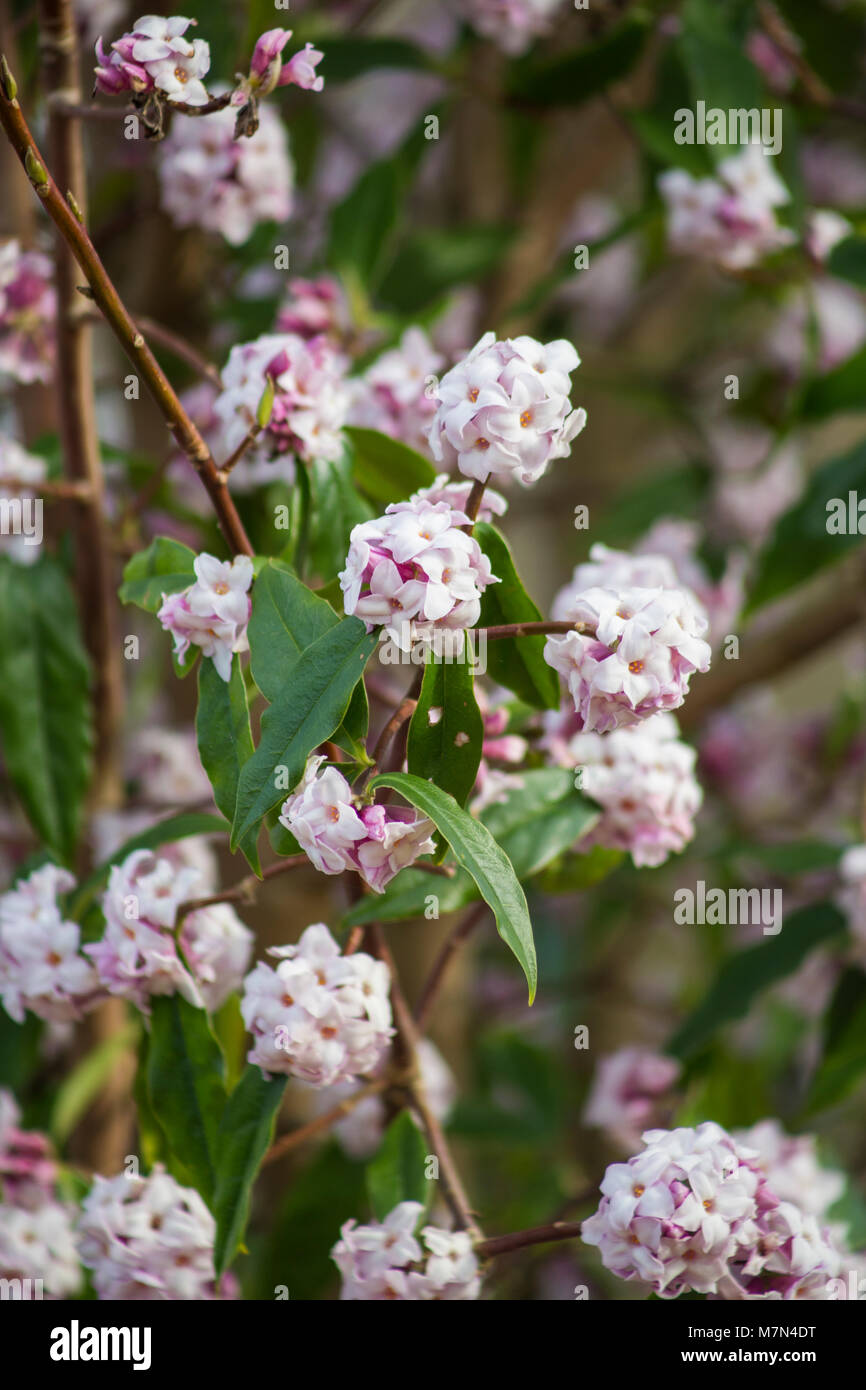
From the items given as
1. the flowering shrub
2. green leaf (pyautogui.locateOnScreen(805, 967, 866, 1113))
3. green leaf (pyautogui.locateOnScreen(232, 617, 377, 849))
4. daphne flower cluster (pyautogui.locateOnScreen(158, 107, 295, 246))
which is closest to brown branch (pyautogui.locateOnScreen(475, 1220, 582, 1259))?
the flowering shrub

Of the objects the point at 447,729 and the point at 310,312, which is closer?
the point at 447,729

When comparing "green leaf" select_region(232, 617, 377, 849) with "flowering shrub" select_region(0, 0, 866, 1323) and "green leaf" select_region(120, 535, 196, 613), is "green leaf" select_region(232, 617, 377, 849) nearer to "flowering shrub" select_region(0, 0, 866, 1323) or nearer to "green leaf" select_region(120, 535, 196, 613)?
"flowering shrub" select_region(0, 0, 866, 1323)

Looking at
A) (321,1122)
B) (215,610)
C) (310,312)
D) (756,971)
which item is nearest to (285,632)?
(215,610)

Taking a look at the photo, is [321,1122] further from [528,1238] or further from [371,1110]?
[371,1110]

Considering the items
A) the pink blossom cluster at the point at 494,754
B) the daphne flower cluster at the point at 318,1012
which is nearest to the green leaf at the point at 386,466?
the pink blossom cluster at the point at 494,754

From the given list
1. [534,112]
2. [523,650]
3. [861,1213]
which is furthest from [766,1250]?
[534,112]

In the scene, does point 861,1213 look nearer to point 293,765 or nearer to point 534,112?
point 293,765
